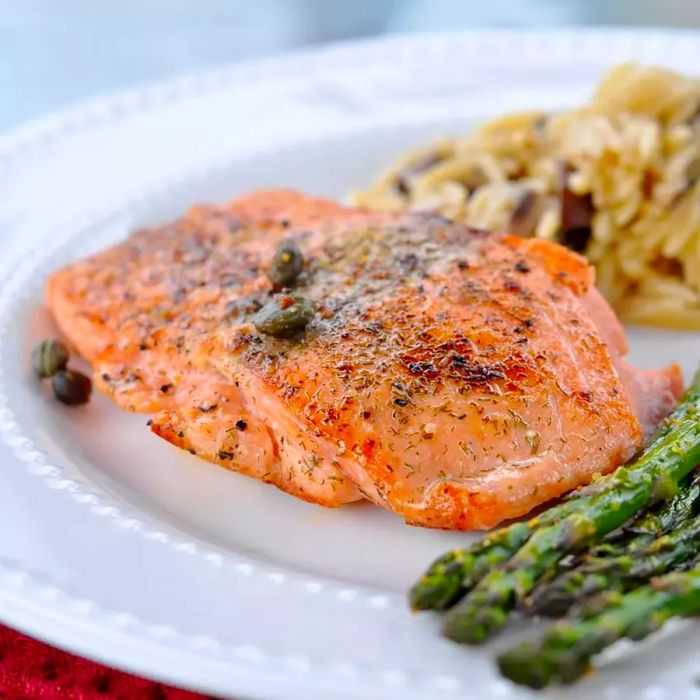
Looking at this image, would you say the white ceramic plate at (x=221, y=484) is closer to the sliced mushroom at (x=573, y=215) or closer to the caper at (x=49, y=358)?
the caper at (x=49, y=358)

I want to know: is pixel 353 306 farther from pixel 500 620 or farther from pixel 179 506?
pixel 500 620

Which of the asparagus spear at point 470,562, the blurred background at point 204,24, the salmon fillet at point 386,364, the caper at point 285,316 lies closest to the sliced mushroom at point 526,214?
the salmon fillet at point 386,364

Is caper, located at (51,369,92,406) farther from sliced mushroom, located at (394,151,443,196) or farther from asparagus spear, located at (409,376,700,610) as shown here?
sliced mushroom, located at (394,151,443,196)

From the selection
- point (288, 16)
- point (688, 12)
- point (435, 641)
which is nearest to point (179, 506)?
point (435, 641)

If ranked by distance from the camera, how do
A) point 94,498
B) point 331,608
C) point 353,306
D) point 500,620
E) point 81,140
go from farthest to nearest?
point 81,140, point 353,306, point 94,498, point 331,608, point 500,620

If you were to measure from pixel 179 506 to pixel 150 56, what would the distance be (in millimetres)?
5921

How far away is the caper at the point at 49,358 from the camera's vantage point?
393 cm

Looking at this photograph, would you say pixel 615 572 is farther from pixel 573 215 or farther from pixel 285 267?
pixel 573 215

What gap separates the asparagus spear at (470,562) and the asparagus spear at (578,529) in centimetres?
3

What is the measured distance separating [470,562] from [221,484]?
118cm

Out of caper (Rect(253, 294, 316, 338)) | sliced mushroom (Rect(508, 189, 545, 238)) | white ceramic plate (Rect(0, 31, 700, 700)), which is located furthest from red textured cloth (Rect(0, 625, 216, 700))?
sliced mushroom (Rect(508, 189, 545, 238))

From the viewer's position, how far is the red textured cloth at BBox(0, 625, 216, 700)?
2840 millimetres

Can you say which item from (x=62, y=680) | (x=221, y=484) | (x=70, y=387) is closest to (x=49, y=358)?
(x=70, y=387)

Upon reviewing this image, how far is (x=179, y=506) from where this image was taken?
342 cm
